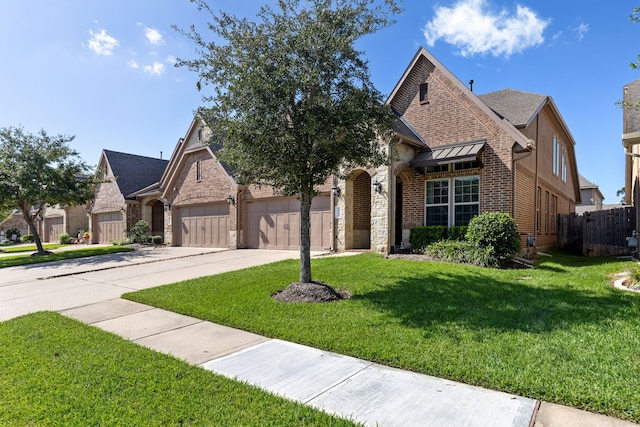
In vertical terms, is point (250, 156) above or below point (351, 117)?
below

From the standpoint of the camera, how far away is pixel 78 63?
37.8 feet

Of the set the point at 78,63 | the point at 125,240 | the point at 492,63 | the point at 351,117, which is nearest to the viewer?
the point at 351,117

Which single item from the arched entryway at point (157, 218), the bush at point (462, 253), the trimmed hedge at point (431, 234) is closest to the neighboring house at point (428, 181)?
the trimmed hedge at point (431, 234)

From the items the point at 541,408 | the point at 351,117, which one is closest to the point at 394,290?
the point at 351,117

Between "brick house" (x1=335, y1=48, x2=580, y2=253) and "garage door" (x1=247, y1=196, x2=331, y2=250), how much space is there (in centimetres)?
113

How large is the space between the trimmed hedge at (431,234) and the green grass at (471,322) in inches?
102

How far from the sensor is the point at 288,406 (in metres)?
3.21

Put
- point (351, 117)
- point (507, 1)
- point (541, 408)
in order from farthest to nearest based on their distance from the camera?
point (507, 1) < point (351, 117) < point (541, 408)

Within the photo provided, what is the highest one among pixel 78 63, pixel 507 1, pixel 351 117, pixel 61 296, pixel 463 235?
pixel 507 1

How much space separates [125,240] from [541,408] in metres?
25.0

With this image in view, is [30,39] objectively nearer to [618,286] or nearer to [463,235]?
[463,235]

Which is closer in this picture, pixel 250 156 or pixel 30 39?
pixel 250 156

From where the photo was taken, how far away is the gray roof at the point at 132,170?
86.2 feet

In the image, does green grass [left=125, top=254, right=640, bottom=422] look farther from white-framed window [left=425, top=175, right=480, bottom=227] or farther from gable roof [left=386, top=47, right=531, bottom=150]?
gable roof [left=386, top=47, right=531, bottom=150]
